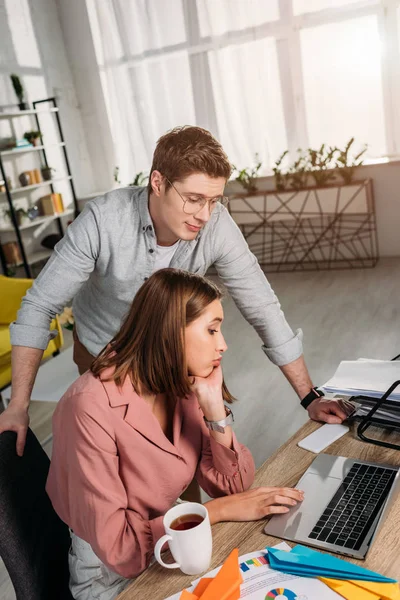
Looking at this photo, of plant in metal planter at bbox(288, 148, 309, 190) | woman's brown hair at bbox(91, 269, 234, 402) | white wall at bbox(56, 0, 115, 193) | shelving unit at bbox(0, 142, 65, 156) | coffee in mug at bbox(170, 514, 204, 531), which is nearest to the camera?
coffee in mug at bbox(170, 514, 204, 531)

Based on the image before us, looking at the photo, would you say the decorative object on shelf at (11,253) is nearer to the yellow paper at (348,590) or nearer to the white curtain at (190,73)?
the white curtain at (190,73)

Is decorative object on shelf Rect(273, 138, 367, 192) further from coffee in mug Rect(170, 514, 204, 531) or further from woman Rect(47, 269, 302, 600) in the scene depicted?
coffee in mug Rect(170, 514, 204, 531)

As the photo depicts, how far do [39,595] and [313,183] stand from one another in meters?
4.93

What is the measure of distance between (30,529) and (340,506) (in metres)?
0.57

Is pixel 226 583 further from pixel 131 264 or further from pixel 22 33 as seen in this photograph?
pixel 22 33

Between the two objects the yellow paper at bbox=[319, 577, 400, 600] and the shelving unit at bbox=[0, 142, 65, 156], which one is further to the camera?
the shelving unit at bbox=[0, 142, 65, 156]

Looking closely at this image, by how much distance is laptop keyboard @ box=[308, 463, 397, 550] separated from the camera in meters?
0.93

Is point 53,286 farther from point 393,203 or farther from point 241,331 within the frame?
point 393,203

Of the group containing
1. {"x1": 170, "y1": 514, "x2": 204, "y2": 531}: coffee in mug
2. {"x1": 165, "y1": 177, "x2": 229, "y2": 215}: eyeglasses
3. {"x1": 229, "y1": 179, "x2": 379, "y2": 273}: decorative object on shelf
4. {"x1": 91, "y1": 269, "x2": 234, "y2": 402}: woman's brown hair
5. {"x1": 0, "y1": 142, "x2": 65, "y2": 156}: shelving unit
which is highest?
{"x1": 0, "y1": 142, "x2": 65, "y2": 156}: shelving unit

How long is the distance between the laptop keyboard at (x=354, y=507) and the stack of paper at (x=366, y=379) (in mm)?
200

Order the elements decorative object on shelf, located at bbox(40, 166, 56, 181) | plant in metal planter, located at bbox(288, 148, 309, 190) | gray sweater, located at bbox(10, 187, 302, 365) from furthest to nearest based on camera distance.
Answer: decorative object on shelf, located at bbox(40, 166, 56, 181)
plant in metal planter, located at bbox(288, 148, 309, 190)
gray sweater, located at bbox(10, 187, 302, 365)

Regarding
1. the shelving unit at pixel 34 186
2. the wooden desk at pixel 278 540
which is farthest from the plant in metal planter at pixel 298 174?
the wooden desk at pixel 278 540

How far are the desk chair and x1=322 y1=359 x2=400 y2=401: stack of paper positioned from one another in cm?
63

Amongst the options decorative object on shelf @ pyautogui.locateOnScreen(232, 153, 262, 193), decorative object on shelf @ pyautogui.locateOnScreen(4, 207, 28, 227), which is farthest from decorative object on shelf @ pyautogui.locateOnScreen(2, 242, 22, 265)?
decorative object on shelf @ pyautogui.locateOnScreen(232, 153, 262, 193)
